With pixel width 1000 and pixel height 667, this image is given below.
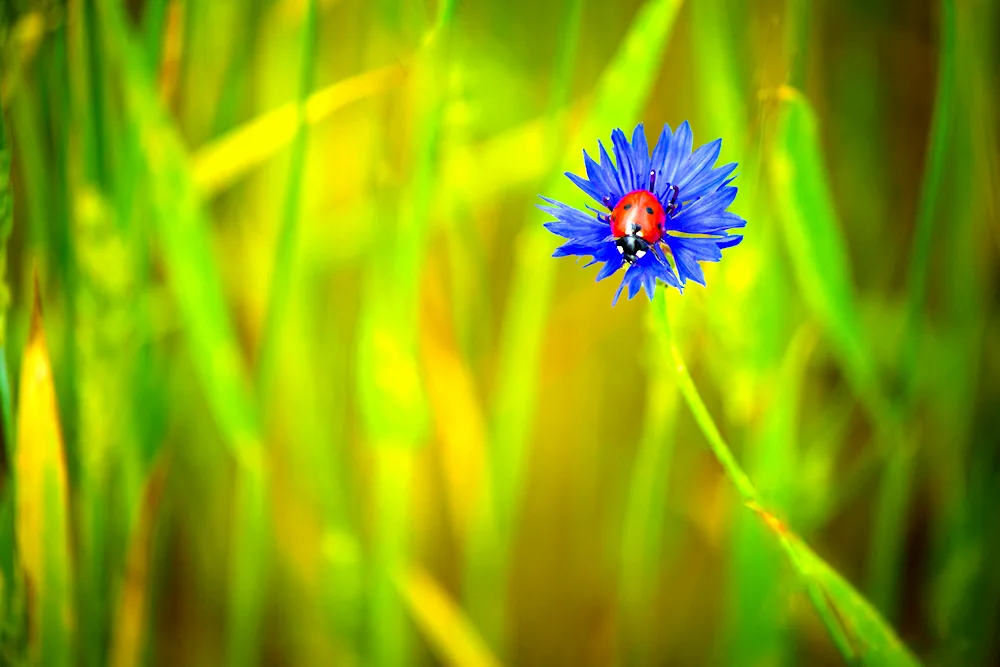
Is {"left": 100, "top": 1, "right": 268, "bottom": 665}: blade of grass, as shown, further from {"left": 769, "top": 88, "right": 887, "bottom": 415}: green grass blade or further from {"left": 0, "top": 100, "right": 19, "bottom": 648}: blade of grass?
A: {"left": 769, "top": 88, "right": 887, "bottom": 415}: green grass blade

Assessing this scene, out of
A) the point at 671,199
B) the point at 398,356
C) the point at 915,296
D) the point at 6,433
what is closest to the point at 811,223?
the point at 915,296

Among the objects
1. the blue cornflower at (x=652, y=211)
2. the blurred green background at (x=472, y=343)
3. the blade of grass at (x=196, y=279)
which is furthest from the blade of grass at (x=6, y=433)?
the blue cornflower at (x=652, y=211)

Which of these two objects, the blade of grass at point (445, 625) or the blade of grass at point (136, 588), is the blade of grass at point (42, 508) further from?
the blade of grass at point (445, 625)

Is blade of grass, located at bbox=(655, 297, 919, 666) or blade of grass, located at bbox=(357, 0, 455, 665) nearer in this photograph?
blade of grass, located at bbox=(655, 297, 919, 666)

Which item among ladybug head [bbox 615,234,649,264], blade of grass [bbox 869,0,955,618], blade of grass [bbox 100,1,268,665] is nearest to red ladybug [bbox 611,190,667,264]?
ladybug head [bbox 615,234,649,264]

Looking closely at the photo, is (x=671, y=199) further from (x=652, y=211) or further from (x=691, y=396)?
(x=691, y=396)

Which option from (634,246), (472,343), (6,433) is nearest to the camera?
(634,246)
